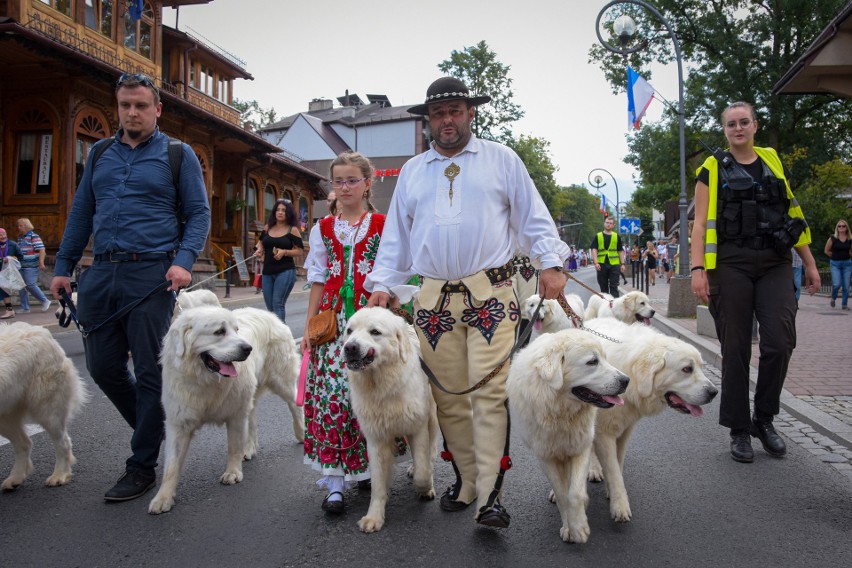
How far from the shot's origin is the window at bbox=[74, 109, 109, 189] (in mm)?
19516

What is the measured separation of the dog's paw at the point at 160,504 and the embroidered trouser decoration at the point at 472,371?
1.65 m

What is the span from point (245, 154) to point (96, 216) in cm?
2867

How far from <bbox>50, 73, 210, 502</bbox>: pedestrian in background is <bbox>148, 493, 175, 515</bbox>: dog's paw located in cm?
29

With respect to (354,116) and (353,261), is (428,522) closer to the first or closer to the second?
(353,261)

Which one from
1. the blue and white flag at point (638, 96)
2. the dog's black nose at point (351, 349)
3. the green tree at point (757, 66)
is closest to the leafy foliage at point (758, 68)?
the green tree at point (757, 66)

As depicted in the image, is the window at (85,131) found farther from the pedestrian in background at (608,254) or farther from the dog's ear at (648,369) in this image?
the dog's ear at (648,369)

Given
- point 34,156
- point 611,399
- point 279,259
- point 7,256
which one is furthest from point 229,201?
point 611,399

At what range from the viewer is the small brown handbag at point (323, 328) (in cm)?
393

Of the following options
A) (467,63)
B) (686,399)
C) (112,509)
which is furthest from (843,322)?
(467,63)

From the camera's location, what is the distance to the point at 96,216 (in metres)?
4.13

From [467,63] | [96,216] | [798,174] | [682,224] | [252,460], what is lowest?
[252,460]

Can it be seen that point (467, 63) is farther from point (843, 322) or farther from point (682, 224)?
point (843, 322)

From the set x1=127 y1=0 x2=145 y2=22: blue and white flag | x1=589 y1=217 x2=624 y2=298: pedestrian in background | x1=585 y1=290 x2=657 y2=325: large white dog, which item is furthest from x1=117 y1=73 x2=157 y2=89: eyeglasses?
x1=127 y1=0 x2=145 y2=22: blue and white flag

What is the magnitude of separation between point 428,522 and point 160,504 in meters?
1.56
